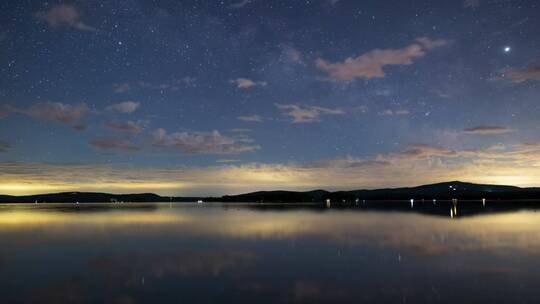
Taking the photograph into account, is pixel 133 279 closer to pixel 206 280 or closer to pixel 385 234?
pixel 206 280

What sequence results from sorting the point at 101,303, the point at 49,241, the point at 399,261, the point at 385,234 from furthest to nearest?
1. the point at 385,234
2. the point at 49,241
3. the point at 399,261
4. the point at 101,303

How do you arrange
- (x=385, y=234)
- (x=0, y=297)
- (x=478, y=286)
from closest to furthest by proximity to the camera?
(x=0, y=297) → (x=478, y=286) → (x=385, y=234)

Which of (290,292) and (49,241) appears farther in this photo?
(49,241)

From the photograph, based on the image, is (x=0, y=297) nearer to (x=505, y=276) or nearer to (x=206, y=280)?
(x=206, y=280)

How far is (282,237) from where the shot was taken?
3897 cm

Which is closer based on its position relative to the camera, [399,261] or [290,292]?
[290,292]

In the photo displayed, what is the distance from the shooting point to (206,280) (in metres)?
19.6

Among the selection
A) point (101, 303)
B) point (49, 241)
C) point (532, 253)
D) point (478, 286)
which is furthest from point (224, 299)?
point (49, 241)

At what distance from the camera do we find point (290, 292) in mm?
17094

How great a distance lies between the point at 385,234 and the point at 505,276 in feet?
70.7

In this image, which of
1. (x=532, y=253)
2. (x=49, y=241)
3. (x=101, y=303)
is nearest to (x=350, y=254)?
(x=532, y=253)

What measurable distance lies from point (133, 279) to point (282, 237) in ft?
67.4

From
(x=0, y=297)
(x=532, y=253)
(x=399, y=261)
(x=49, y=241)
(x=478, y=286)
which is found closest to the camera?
(x=0, y=297)

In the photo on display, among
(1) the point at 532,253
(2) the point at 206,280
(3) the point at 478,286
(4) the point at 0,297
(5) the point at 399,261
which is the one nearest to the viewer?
(4) the point at 0,297
